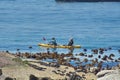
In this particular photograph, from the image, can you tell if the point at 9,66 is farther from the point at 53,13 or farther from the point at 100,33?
the point at 53,13

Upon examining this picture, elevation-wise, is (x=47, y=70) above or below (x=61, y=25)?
above

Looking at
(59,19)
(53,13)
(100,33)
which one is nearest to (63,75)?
(100,33)

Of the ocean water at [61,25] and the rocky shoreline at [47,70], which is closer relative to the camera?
the rocky shoreline at [47,70]

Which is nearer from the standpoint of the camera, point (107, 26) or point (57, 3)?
point (107, 26)

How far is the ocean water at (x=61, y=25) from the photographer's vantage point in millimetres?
70062

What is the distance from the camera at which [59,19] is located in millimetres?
104500

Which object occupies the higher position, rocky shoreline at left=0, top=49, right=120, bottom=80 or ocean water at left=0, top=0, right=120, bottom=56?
rocky shoreline at left=0, top=49, right=120, bottom=80

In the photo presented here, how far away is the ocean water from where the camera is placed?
70.1m

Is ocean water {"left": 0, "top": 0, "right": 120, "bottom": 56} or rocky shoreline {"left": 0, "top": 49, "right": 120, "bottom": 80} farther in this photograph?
ocean water {"left": 0, "top": 0, "right": 120, "bottom": 56}

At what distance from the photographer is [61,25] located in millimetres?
93188

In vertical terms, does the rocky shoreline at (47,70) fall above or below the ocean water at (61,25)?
above

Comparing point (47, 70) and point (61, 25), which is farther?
point (61, 25)

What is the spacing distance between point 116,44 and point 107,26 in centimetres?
2334

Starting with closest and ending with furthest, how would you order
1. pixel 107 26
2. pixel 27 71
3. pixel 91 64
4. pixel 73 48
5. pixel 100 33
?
A: pixel 27 71 < pixel 91 64 < pixel 73 48 < pixel 100 33 < pixel 107 26
